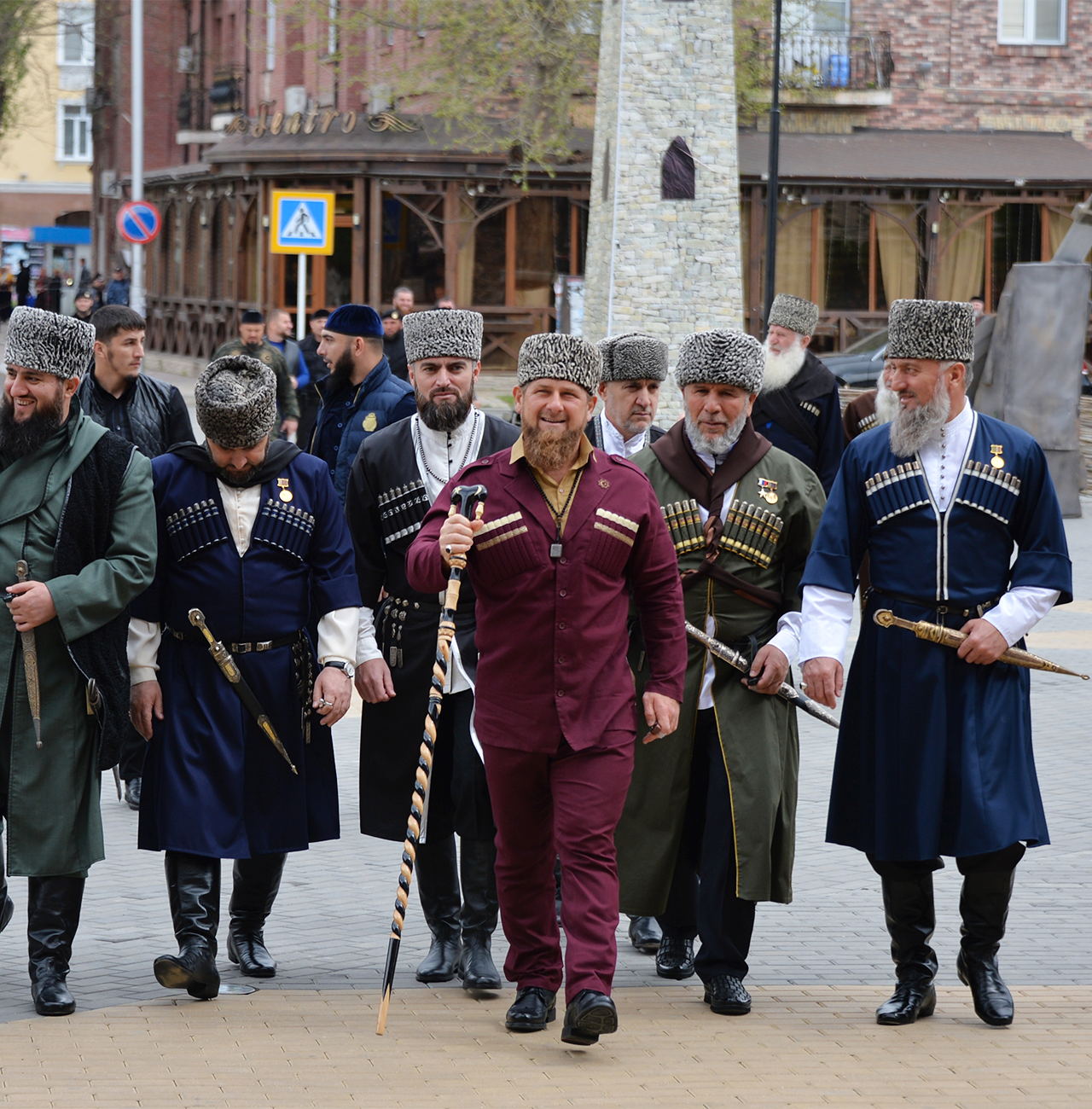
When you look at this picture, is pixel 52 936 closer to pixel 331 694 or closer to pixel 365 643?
pixel 331 694

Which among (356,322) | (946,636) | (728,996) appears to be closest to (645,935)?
(728,996)

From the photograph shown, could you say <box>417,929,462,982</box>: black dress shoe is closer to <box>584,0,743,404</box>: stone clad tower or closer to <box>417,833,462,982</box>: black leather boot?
<box>417,833,462,982</box>: black leather boot

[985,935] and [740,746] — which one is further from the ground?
[740,746]

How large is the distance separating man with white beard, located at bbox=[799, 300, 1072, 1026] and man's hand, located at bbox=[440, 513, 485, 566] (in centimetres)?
116

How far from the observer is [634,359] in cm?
660

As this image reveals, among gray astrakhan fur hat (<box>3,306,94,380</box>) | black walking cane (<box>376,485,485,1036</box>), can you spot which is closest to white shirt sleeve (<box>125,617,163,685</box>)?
gray astrakhan fur hat (<box>3,306,94,380</box>)

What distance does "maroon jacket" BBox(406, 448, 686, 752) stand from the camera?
5059 mm

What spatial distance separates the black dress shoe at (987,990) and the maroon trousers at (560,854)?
1104mm

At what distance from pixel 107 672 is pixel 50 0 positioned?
55370mm

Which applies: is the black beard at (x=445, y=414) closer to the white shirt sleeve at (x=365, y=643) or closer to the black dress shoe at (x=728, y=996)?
the white shirt sleeve at (x=365, y=643)

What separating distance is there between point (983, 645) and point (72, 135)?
70182mm

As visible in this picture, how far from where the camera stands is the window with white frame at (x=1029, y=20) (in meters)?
35.3

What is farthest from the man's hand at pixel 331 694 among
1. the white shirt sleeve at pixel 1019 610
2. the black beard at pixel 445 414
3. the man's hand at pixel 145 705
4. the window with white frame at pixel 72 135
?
the window with white frame at pixel 72 135

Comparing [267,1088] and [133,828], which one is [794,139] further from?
[267,1088]
